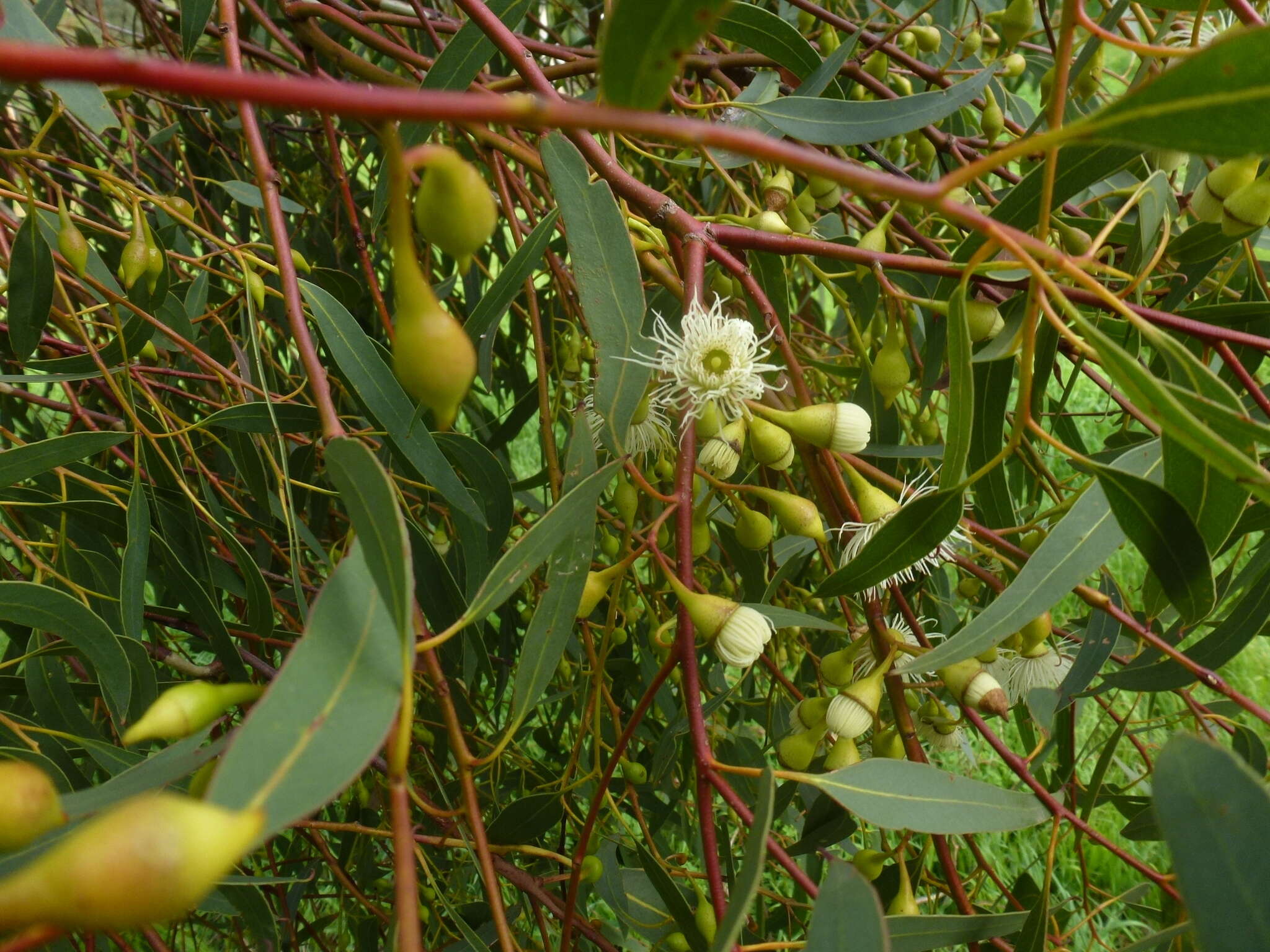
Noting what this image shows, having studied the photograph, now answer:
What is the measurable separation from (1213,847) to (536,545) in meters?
0.34

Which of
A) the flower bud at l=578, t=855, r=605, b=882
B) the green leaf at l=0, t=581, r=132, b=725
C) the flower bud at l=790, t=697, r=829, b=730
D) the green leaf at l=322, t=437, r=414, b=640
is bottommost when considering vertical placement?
the flower bud at l=578, t=855, r=605, b=882

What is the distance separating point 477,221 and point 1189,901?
0.37m

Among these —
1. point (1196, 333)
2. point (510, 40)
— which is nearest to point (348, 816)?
point (510, 40)

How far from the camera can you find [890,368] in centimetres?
81

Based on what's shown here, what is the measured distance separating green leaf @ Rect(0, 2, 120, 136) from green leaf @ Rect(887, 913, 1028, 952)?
0.80 m

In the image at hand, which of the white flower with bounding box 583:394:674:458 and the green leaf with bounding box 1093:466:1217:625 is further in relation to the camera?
the white flower with bounding box 583:394:674:458

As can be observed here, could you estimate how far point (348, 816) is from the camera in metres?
1.45

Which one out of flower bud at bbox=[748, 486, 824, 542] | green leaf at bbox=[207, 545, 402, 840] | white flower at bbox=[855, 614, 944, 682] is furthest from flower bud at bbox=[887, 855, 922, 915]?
green leaf at bbox=[207, 545, 402, 840]

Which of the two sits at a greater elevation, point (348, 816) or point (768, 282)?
point (768, 282)

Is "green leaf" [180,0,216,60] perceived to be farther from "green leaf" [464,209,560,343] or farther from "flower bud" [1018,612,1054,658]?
"flower bud" [1018,612,1054,658]

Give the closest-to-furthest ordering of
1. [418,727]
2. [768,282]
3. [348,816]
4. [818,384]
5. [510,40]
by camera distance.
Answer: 1. [510,40]
2. [768,282]
3. [418,727]
4. [348,816]
5. [818,384]

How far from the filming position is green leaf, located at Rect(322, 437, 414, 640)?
0.37m

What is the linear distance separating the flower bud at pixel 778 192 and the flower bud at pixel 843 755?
512 millimetres

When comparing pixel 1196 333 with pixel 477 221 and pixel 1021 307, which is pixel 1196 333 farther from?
pixel 477 221
